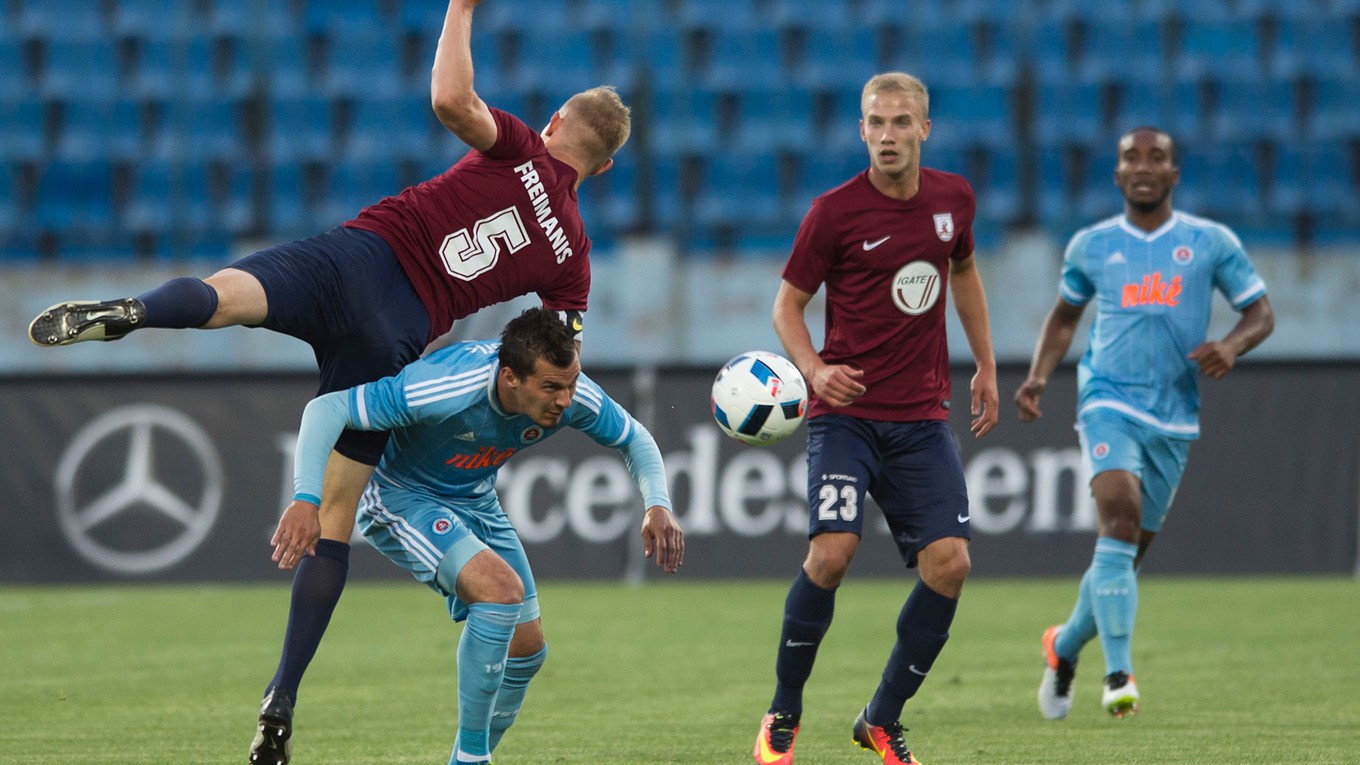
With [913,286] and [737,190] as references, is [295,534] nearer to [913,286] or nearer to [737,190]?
[913,286]

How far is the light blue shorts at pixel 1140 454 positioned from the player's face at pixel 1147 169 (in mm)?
876

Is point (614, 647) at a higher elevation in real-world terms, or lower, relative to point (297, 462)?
lower

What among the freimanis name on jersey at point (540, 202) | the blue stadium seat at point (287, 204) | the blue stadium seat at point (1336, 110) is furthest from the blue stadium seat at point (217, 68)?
the freimanis name on jersey at point (540, 202)

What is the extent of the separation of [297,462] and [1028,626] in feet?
18.0

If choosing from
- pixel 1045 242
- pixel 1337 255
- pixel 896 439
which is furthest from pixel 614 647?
pixel 1337 255

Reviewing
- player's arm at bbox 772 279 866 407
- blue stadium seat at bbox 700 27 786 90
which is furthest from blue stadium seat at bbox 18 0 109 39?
player's arm at bbox 772 279 866 407

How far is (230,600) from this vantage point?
1065 cm

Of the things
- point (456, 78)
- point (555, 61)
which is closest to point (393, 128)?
point (555, 61)

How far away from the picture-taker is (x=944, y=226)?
213 inches

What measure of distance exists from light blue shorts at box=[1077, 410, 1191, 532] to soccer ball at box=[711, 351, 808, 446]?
66.5 inches

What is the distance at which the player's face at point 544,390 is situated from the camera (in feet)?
15.1

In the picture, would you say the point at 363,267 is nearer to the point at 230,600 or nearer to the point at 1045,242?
the point at 230,600

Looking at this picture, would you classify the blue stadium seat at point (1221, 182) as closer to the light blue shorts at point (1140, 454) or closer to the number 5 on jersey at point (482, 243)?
the light blue shorts at point (1140, 454)

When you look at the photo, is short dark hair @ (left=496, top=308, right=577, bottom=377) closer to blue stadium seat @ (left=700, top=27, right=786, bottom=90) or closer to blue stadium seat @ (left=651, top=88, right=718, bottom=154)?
blue stadium seat @ (left=651, top=88, right=718, bottom=154)
